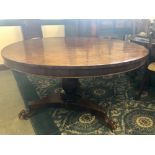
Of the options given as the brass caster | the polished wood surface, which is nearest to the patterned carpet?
the brass caster

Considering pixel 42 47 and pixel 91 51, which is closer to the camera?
pixel 91 51

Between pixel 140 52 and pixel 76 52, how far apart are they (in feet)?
1.58

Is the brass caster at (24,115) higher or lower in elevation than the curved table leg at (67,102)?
lower

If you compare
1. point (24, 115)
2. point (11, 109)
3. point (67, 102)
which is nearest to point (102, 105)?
point (67, 102)

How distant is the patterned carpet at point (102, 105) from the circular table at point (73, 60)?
10 centimetres

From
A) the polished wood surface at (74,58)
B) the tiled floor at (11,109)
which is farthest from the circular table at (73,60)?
the tiled floor at (11,109)

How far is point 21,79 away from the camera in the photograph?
2584 mm

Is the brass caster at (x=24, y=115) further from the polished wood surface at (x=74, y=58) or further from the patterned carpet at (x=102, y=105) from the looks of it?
the polished wood surface at (x=74, y=58)

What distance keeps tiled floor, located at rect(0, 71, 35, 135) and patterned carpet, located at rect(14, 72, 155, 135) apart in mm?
74

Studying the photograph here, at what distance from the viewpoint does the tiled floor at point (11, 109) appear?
1585 millimetres
